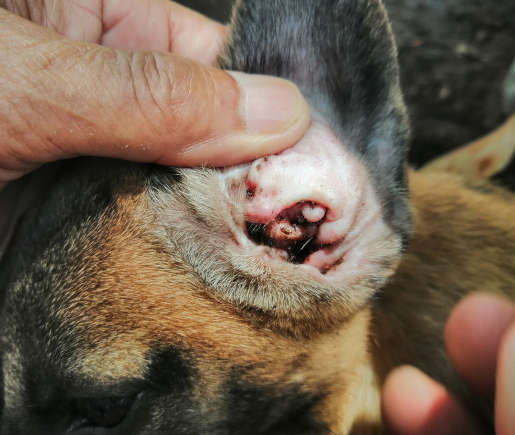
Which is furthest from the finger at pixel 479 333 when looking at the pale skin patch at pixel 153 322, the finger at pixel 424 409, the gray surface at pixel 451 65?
the gray surface at pixel 451 65

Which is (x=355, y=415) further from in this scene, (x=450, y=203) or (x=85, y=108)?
(x=85, y=108)

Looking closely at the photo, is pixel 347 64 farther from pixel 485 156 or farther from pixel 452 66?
pixel 452 66

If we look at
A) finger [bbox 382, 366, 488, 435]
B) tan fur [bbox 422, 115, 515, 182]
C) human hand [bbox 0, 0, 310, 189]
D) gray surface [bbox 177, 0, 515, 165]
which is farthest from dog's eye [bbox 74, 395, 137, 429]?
gray surface [bbox 177, 0, 515, 165]

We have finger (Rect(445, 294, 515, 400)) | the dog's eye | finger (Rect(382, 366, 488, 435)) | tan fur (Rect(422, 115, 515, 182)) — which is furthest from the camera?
tan fur (Rect(422, 115, 515, 182))

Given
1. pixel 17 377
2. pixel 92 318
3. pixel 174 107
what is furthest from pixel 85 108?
pixel 17 377

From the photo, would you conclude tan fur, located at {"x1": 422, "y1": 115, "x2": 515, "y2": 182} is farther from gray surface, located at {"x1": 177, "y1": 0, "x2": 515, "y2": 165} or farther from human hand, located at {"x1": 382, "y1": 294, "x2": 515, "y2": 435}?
human hand, located at {"x1": 382, "y1": 294, "x2": 515, "y2": 435}

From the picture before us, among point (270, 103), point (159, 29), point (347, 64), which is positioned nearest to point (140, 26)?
point (159, 29)

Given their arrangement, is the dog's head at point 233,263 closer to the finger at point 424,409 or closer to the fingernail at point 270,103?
the fingernail at point 270,103
